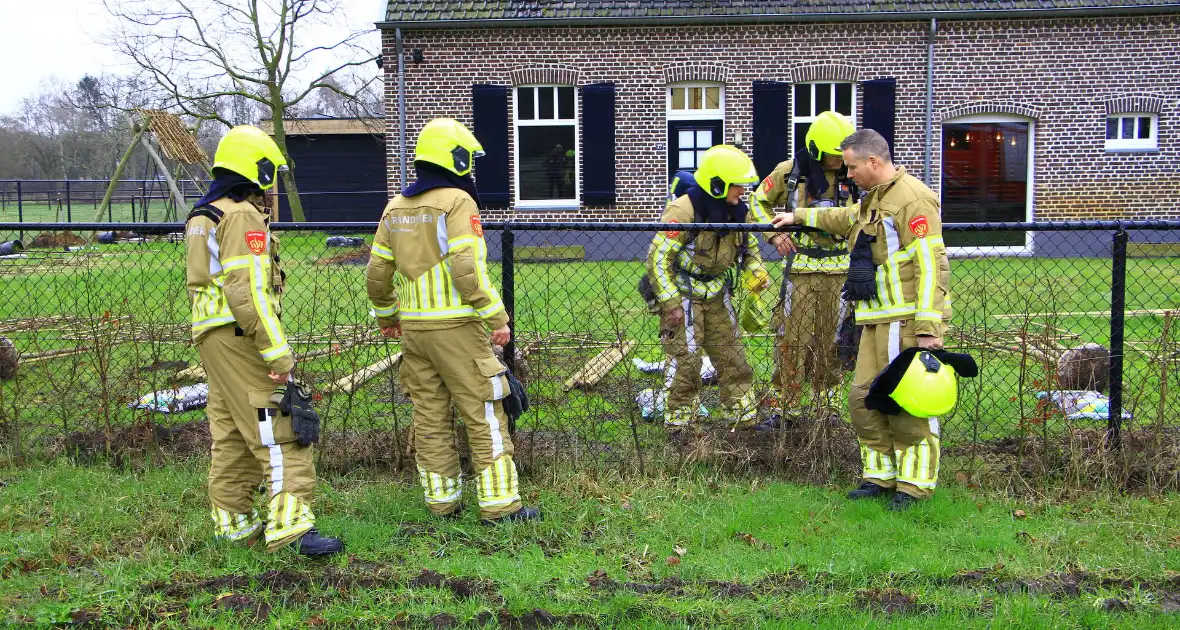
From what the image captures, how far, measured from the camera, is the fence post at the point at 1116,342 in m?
5.04

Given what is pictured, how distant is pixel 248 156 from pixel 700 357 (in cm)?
295

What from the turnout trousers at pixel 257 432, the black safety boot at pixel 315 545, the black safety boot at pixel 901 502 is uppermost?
the turnout trousers at pixel 257 432

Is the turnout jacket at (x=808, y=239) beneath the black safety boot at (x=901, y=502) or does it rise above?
above

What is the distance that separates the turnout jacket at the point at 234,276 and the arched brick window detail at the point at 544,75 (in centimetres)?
1230

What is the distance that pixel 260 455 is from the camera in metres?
4.18

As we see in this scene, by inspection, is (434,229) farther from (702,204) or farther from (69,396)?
(69,396)

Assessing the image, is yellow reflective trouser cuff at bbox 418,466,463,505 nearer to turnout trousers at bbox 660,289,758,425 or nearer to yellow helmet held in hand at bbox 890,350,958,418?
turnout trousers at bbox 660,289,758,425

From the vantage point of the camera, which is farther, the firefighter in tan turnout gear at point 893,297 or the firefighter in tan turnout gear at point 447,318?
the firefighter in tan turnout gear at point 893,297

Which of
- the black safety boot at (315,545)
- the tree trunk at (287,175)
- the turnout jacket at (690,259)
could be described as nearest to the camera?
the black safety boot at (315,545)

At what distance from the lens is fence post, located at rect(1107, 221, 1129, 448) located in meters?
5.04

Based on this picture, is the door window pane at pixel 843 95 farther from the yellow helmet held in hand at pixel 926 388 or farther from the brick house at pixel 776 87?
the yellow helmet held in hand at pixel 926 388

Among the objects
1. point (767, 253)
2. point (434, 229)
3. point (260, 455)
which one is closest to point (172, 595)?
point (260, 455)

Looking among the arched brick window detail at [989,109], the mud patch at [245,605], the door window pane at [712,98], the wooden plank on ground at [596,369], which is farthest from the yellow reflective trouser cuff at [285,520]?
the arched brick window detail at [989,109]

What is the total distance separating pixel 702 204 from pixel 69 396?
4.19 meters
